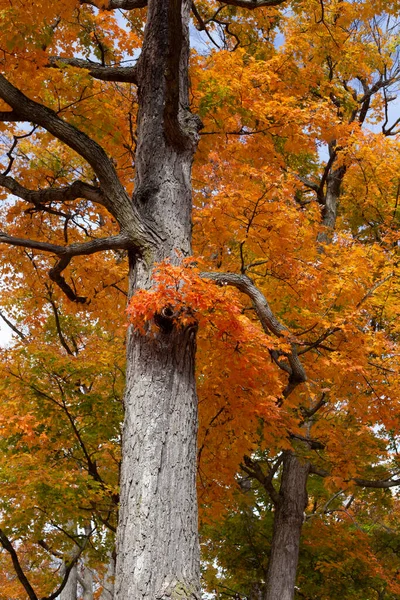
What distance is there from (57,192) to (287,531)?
20.2 ft

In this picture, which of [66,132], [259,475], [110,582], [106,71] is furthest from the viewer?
[110,582]

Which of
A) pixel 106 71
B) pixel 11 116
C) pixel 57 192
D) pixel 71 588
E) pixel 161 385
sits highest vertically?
pixel 106 71

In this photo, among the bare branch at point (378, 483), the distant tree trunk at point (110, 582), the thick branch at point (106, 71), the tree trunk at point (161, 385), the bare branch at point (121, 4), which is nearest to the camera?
the tree trunk at point (161, 385)

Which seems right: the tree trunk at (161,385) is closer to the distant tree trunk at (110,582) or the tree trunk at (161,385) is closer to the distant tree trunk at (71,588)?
the distant tree trunk at (110,582)

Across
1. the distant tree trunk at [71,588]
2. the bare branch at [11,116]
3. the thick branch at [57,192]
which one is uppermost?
the bare branch at [11,116]

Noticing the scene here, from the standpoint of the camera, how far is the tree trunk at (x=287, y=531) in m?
7.80

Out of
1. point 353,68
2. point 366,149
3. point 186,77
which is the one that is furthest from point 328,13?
point 186,77

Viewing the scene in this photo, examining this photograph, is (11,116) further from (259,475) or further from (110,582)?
(110,582)

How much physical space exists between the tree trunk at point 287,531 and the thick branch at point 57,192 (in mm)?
4906

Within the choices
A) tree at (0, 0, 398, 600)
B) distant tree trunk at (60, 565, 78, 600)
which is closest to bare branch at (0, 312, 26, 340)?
tree at (0, 0, 398, 600)

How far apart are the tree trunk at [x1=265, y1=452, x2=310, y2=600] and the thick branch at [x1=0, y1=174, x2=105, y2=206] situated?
491cm

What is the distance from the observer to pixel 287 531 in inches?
322

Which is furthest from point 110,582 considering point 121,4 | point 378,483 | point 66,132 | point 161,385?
point 121,4

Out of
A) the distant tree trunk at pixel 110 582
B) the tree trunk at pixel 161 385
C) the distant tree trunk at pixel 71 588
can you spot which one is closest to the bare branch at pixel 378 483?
the tree trunk at pixel 161 385
